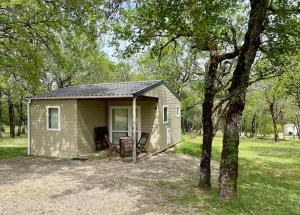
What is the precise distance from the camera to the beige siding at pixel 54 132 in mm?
12969

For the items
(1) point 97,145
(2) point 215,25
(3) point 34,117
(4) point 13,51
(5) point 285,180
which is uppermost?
(4) point 13,51

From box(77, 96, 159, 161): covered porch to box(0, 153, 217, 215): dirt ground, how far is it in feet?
6.48

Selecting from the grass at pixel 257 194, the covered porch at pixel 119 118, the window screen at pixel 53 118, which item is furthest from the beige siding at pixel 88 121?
the grass at pixel 257 194

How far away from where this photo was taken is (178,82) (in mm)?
30047

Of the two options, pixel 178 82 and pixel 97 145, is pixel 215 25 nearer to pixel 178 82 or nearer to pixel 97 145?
pixel 97 145

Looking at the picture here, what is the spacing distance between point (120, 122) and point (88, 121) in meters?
1.92

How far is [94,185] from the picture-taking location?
804cm

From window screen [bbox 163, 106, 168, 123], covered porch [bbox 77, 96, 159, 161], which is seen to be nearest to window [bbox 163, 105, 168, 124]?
window screen [bbox 163, 106, 168, 123]

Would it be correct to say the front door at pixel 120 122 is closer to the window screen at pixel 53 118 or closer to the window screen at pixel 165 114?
the window screen at pixel 165 114

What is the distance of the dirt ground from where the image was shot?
6090 mm

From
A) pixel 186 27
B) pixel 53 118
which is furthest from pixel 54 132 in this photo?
pixel 186 27

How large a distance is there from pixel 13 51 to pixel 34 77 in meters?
1.52

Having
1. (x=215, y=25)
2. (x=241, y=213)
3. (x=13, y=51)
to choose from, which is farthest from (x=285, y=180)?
(x=13, y=51)

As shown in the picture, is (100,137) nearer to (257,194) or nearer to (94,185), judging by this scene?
(94,185)
